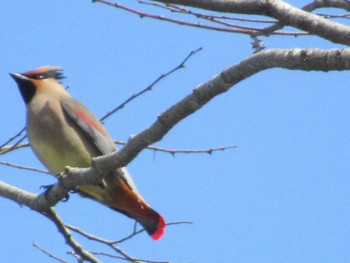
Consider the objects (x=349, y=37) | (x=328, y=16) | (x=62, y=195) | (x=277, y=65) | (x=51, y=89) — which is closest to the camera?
(x=349, y=37)

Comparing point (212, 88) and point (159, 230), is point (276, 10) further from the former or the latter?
point (159, 230)

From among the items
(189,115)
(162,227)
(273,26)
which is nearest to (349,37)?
(189,115)

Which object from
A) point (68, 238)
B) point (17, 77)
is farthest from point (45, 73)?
point (68, 238)

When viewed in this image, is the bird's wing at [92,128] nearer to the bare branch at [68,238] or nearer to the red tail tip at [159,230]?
the red tail tip at [159,230]

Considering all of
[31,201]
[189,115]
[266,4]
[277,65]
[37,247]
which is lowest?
[37,247]

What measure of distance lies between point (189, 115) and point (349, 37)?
2.25 ft

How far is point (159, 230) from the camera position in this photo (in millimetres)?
4586

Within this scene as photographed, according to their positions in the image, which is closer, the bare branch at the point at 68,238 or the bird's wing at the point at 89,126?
the bare branch at the point at 68,238

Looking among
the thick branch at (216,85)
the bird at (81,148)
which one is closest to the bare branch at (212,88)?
the thick branch at (216,85)

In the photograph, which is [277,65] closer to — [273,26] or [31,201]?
[273,26]

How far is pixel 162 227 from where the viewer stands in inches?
180

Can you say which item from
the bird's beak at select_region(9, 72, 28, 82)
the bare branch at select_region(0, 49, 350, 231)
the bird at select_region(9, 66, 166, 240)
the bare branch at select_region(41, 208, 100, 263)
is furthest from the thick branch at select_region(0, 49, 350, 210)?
the bird's beak at select_region(9, 72, 28, 82)

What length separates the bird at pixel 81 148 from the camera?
181 inches

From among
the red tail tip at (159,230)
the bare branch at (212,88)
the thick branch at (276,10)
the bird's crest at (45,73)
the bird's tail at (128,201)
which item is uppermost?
the thick branch at (276,10)
